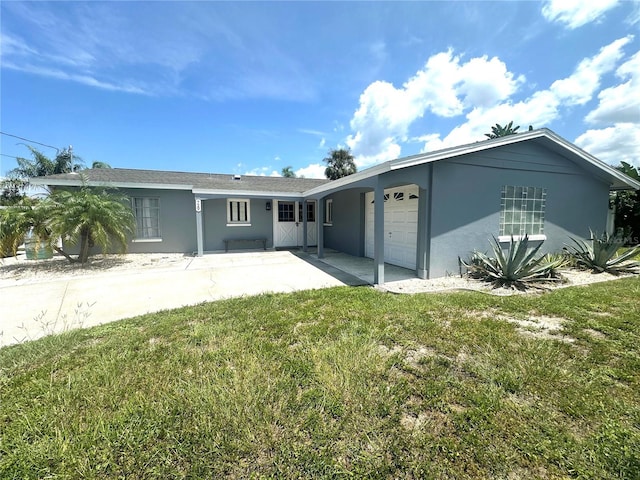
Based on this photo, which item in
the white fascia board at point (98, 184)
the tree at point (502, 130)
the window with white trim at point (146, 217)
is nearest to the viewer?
the white fascia board at point (98, 184)

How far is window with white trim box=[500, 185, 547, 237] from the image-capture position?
751 centimetres

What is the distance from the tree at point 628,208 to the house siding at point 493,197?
6899mm

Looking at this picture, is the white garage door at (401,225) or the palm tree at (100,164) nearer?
the white garage door at (401,225)

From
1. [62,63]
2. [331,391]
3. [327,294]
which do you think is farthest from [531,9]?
[62,63]

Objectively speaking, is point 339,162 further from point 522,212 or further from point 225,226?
point 522,212

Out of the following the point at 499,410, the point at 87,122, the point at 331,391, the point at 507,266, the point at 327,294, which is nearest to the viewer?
the point at 499,410

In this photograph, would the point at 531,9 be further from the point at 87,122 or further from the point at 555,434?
the point at 87,122

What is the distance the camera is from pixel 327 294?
545cm

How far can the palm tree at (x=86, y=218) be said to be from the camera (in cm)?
763

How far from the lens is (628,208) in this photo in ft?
42.4

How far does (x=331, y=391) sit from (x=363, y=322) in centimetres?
167

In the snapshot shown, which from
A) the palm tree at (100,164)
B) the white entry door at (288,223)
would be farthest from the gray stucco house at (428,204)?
the palm tree at (100,164)

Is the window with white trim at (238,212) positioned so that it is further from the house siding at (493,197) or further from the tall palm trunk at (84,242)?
the house siding at (493,197)

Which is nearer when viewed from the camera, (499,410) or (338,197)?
(499,410)
